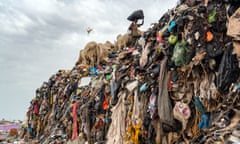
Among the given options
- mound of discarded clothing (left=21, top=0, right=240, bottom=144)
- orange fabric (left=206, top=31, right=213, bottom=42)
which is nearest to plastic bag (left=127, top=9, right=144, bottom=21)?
mound of discarded clothing (left=21, top=0, right=240, bottom=144)

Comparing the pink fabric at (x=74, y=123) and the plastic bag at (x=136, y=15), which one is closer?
the pink fabric at (x=74, y=123)

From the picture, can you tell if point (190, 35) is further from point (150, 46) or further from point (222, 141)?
point (222, 141)

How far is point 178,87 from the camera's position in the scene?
4.72 m

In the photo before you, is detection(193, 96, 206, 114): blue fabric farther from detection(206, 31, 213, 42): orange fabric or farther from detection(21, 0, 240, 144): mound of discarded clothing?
detection(206, 31, 213, 42): orange fabric

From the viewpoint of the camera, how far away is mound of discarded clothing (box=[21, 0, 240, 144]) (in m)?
3.77

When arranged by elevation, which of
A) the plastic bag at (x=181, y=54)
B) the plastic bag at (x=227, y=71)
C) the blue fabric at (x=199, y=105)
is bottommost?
the blue fabric at (x=199, y=105)

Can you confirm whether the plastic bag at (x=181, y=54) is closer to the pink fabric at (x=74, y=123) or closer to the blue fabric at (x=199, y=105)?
the blue fabric at (x=199, y=105)

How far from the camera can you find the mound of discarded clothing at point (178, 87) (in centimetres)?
377

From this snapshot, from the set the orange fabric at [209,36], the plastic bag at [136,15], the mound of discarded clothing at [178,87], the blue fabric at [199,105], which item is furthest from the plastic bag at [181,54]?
the plastic bag at [136,15]

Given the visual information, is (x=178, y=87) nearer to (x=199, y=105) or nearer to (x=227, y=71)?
(x=199, y=105)

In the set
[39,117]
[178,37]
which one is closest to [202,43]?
[178,37]

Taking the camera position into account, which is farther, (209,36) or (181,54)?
(181,54)

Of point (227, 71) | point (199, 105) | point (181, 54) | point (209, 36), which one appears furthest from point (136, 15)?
point (227, 71)

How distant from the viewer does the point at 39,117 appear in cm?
1271
